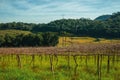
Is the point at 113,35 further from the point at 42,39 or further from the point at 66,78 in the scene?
the point at 66,78

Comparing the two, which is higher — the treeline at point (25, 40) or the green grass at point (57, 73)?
the green grass at point (57, 73)

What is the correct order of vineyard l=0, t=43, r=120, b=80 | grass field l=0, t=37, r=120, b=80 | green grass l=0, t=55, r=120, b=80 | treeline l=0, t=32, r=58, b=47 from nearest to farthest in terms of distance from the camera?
green grass l=0, t=55, r=120, b=80 < grass field l=0, t=37, r=120, b=80 < vineyard l=0, t=43, r=120, b=80 < treeline l=0, t=32, r=58, b=47

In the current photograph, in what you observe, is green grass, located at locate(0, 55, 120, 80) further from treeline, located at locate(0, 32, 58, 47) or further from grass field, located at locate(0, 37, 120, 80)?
treeline, located at locate(0, 32, 58, 47)

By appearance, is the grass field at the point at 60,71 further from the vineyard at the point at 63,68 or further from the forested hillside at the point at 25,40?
the forested hillside at the point at 25,40

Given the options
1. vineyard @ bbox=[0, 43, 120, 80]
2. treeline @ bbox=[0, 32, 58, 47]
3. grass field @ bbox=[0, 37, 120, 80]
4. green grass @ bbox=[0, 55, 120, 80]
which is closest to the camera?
green grass @ bbox=[0, 55, 120, 80]

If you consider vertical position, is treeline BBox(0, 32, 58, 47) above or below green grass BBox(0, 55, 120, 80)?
below

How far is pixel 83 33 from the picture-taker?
380 ft

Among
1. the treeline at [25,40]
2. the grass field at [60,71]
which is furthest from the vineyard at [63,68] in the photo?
the treeline at [25,40]

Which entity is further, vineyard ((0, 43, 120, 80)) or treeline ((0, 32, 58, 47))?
treeline ((0, 32, 58, 47))

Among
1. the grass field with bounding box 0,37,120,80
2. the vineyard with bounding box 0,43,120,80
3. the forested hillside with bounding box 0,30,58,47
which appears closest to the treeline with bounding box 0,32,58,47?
the forested hillside with bounding box 0,30,58,47

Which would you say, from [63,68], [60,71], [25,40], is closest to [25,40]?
[25,40]

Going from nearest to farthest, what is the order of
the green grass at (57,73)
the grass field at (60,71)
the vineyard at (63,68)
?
the green grass at (57,73) < the grass field at (60,71) < the vineyard at (63,68)

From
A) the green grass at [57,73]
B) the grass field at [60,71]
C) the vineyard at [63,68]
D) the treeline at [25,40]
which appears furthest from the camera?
the treeline at [25,40]

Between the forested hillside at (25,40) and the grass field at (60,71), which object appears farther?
the forested hillside at (25,40)
